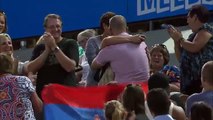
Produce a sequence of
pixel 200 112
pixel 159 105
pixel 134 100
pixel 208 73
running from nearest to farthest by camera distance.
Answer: pixel 200 112 < pixel 159 105 < pixel 208 73 < pixel 134 100

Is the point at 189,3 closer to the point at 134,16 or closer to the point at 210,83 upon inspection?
the point at 134,16

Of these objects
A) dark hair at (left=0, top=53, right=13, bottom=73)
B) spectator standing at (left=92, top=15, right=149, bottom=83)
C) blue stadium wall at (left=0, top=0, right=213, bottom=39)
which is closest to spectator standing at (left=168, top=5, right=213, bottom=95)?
spectator standing at (left=92, top=15, right=149, bottom=83)

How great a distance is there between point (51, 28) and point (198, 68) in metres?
1.88

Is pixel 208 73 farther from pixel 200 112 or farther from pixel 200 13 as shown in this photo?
pixel 200 13

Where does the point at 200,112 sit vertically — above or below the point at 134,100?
above

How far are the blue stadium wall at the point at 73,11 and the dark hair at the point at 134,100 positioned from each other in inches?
282

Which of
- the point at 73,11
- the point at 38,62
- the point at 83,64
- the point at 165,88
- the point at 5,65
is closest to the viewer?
the point at 165,88

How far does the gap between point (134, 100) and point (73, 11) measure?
7.72 m

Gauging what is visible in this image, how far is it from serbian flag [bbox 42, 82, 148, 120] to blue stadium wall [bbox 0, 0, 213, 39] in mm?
6029

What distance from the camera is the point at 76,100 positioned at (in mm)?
8617

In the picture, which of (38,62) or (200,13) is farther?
(38,62)

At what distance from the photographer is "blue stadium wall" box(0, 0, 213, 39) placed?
47.8 feet

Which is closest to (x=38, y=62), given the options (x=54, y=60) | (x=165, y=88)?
(x=54, y=60)

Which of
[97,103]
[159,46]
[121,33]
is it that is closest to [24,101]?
[97,103]
